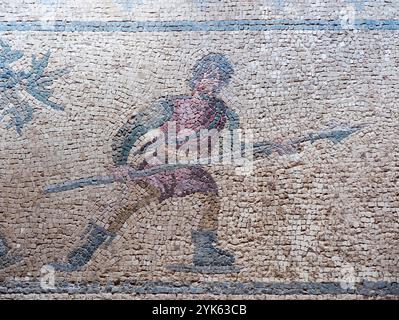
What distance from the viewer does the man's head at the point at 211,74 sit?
4.20 meters

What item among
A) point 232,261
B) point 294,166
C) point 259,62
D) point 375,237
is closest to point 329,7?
point 259,62

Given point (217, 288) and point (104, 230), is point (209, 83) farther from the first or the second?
point (217, 288)

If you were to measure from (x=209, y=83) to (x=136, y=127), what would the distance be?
638mm

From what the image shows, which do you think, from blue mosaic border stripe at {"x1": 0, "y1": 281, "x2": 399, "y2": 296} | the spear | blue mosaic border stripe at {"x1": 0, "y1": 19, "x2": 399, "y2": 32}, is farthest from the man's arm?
blue mosaic border stripe at {"x1": 0, "y1": 281, "x2": 399, "y2": 296}

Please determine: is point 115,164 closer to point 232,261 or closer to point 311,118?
point 232,261

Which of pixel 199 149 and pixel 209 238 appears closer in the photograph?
pixel 209 238

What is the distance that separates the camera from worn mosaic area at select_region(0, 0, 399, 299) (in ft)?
12.6

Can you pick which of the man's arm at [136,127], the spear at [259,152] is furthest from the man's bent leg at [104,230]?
the man's arm at [136,127]

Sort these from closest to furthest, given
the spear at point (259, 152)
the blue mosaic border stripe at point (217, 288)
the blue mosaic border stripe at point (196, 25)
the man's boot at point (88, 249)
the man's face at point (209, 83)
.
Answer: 1. the blue mosaic border stripe at point (217, 288)
2. the man's boot at point (88, 249)
3. the spear at point (259, 152)
4. the man's face at point (209, 83)
5. the blue mosaic border stripe at point (196, 25)

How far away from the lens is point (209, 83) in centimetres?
421

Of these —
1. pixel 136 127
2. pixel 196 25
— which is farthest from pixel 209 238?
pixel 196 25

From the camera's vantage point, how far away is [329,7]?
4363mm

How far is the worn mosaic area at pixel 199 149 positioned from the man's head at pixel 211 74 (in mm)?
11

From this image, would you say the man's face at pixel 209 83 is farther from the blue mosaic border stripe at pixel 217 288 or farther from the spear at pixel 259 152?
the blue mosaic border stripe at pixel 217 288
